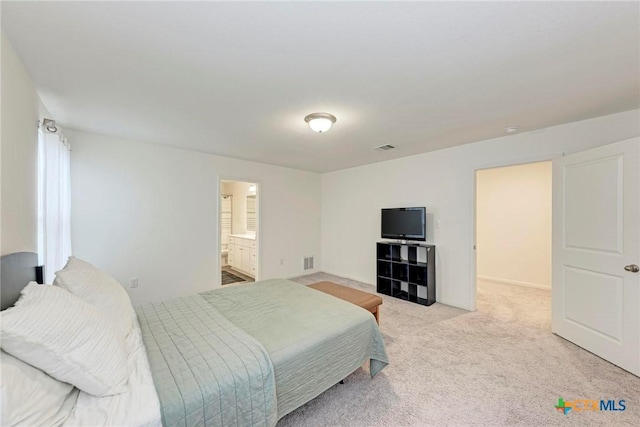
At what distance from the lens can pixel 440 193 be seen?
398cm

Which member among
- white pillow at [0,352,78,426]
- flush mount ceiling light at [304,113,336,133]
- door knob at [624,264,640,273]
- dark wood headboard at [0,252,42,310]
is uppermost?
flush mount ceiling light at [304,113,336,133]

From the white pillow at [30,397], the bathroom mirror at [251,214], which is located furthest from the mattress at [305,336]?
the bathroom mirror at [251,214]

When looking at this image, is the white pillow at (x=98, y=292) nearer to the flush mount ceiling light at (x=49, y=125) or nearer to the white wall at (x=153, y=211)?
the flush mount ceiling light at (x=49, y=125)

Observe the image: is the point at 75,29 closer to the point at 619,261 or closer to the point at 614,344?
the point at 619,261

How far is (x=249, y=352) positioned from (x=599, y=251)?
3.28m

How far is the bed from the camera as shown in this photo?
109cm

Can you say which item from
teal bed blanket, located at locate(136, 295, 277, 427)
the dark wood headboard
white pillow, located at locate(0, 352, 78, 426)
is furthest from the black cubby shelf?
the dark wood headboard

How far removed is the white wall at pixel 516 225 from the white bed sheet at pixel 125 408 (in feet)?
18.0

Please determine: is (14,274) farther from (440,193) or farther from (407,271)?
(440,193)

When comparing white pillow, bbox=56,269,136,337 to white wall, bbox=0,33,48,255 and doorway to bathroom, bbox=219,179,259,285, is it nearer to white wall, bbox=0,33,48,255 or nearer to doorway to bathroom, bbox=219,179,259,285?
white wall, bbox=0,33,48,255

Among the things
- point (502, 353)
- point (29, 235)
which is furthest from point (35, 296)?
point (502, 353)

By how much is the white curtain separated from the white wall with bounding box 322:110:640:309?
3.84m

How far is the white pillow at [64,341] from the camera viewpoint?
94cm

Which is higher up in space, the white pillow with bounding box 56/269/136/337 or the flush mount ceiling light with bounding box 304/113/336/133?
the flush mount ceiling light with bounding box 304/113/336/133
